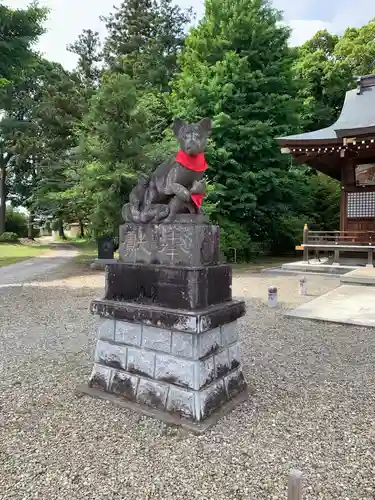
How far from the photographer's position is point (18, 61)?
1294cm

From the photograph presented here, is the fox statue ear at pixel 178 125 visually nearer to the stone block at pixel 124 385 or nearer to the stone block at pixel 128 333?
the stone block at pixel 128 333

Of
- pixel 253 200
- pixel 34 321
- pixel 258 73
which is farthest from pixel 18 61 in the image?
pixel 34 321

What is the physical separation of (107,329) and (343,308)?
15.4 ft

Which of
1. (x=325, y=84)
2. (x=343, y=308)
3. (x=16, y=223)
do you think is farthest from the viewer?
(x=16, y=223)

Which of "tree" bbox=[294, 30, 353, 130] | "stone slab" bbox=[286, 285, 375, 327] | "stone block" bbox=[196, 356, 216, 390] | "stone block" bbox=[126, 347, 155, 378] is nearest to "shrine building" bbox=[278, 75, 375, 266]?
"stone slab" bbox=[286, 285, 375, 327]

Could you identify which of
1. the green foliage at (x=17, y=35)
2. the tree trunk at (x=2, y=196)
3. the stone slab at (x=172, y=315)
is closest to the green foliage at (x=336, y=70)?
the green foliage at (x=17, y=35)

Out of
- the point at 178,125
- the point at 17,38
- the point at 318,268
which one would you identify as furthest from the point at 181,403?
the point at 17,38

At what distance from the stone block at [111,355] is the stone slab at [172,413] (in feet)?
0.81

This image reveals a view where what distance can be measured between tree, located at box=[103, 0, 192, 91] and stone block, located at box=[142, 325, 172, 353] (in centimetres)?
1857

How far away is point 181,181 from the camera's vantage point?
116 inches

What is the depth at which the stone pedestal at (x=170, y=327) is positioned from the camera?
2.71 metres

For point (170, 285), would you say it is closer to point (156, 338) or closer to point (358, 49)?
point (156, 338)

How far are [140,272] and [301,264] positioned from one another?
9.69 meters

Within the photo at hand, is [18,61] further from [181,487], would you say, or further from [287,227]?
[181,487]
